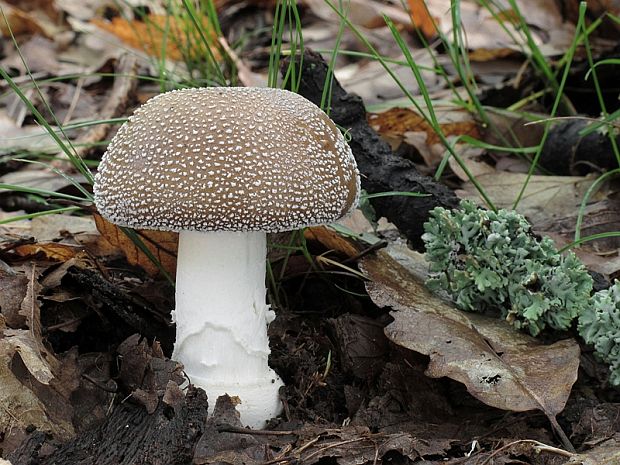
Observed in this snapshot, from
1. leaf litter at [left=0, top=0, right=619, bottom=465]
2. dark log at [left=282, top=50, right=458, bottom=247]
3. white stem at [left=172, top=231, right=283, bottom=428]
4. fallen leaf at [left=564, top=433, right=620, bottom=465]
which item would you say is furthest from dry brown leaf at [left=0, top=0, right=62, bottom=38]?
fallen leaf at [left=564, top=433, right=620, bottom=465]

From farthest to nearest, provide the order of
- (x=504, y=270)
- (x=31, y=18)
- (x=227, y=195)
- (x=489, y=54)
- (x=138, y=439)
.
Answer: (x=31, y=18)
(x=489, y=54)
(x=504, y=270)
(x=138, y=439)
(x=227, y=195)

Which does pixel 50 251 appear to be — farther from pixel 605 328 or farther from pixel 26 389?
pixel 605 328

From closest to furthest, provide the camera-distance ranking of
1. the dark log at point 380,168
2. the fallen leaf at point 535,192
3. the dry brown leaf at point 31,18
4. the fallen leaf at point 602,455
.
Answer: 1. the fallen leaf at point 602,455
2. the dark log at point 380,168
3. the fallen leaf at point 535,192
4. the dry brown leaf at point 31,18

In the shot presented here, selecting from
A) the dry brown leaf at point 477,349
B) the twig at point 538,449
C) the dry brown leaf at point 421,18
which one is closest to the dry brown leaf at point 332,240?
the dry brown leaf at point 477,349

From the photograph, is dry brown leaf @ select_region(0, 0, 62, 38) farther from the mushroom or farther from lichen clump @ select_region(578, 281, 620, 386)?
lichen clump @ select_region(578, 281, 620, 386)

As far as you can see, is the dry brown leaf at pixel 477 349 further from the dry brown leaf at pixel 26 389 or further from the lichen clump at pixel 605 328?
the dry brown leaf at pixel 26 389

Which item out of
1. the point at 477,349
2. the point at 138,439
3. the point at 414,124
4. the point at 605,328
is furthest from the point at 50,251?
the point at 414,124
